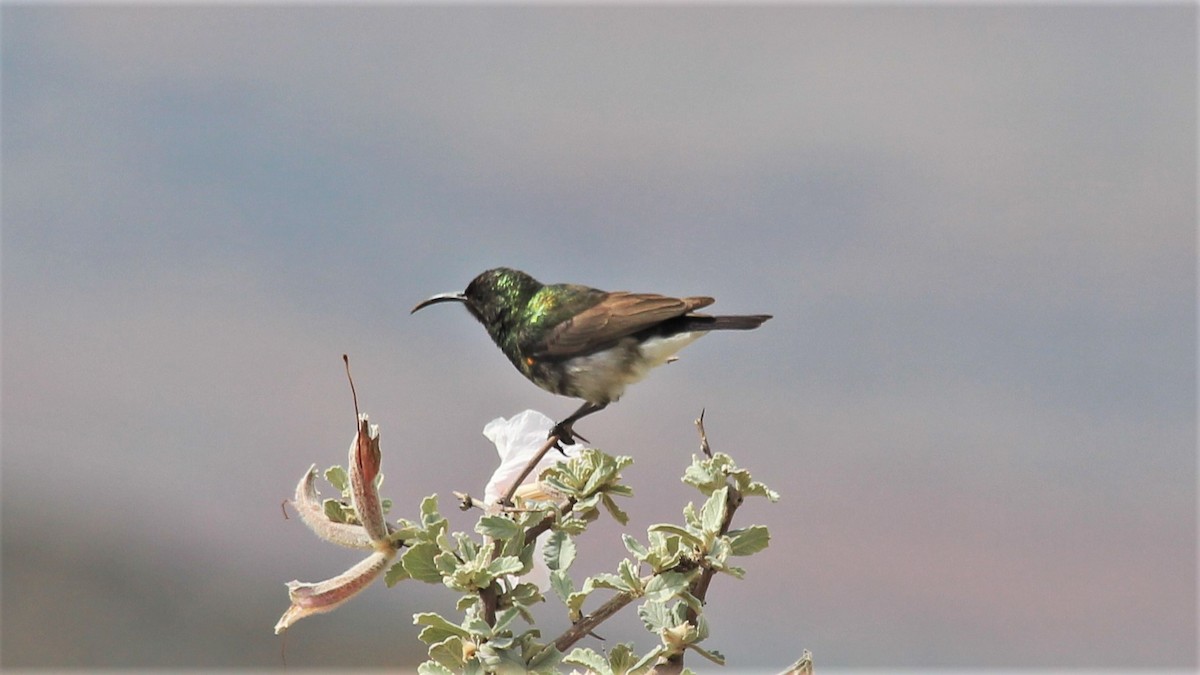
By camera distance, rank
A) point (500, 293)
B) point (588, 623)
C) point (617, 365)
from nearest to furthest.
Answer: point (588, 623) → point (617, 365) → point (500, 293)

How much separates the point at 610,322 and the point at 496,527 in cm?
90

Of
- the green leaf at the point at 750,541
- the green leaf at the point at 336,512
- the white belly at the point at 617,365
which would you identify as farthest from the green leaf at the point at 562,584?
the white belly at the point at 617,365

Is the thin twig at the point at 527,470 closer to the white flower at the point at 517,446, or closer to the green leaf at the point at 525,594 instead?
the white flower at the point at 517,446

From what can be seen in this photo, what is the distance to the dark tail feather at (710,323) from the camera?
9.25ft

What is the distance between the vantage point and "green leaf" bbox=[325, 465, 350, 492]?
2.37 metres

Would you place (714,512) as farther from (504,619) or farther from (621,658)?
(504,619)

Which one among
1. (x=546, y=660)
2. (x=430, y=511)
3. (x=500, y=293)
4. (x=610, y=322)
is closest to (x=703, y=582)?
(x=546, y=660)

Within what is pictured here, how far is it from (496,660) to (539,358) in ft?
3.51

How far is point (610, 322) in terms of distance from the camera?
2.89m

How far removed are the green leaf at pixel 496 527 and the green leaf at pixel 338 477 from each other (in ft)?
1.35

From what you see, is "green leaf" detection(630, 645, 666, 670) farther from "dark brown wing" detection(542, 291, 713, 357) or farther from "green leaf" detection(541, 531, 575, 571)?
"dark brown wing" detection(542, 291, 713, 357)

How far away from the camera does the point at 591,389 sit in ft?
9.27

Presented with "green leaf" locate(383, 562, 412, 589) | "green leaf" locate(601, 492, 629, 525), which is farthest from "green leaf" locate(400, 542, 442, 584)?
"green leaf" locate(601, 492, 629, 525)

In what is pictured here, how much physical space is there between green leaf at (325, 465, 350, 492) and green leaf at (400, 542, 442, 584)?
291 millimetres
